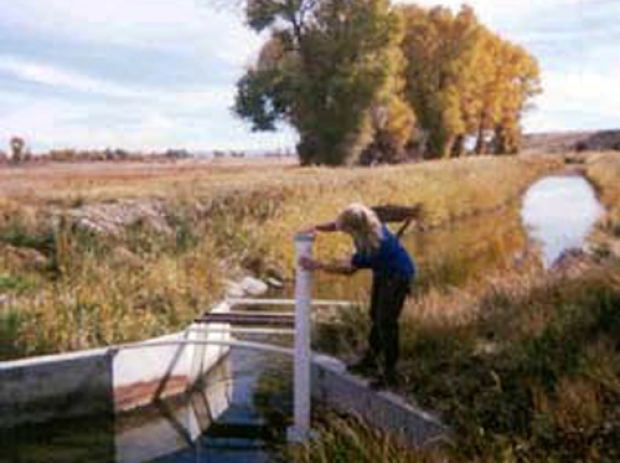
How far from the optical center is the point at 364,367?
33.2 ft

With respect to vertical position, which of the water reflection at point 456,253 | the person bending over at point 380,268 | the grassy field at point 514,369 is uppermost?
the person bending over at point 380,268

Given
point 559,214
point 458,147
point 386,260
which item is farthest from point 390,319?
point 458,147

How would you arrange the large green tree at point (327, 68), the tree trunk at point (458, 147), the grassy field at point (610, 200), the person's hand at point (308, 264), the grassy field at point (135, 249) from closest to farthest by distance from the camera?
the person's hand at point (308, 264) < the grassy field at point (135, 249) < the grassy field at point (610, 200) < the large green tree at point (327, 68) < the tree trunk at point (458, 147)

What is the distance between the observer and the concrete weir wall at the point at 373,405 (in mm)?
8406

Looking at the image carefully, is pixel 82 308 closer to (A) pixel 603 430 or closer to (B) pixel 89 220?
(B) pixel 89 220

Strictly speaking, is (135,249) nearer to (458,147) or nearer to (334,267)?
(334,267)

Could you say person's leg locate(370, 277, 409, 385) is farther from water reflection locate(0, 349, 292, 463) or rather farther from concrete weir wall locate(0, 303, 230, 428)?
concrete weir wall locate(0, 303, 230, 428)

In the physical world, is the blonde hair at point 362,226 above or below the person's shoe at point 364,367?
above

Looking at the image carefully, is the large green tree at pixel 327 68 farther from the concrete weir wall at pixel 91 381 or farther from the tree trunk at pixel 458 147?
the concrete weir wall at pixel 91 381

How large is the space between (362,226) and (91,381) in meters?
3.99

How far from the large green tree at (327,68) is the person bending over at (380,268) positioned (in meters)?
35.3

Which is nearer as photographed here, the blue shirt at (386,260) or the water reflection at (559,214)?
the blue shirt at (386,260)

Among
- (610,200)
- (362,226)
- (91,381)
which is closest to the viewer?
(362,226)

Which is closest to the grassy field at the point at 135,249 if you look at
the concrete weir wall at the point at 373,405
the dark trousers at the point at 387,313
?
the concrete weir wall at the point at 373,405
